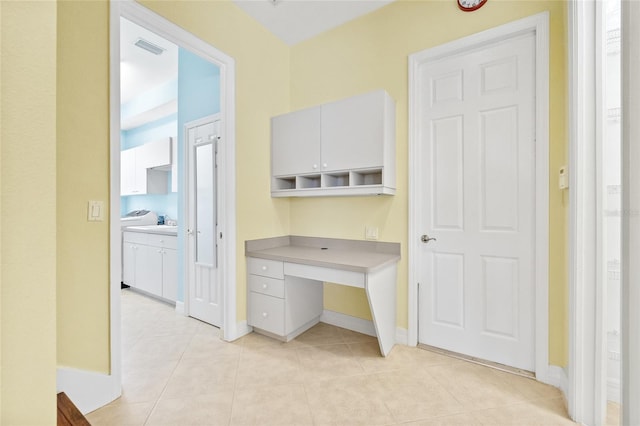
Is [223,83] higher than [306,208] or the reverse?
higher

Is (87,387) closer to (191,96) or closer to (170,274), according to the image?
(170,274)

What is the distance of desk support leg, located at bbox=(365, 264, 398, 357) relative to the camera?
78.4 inches

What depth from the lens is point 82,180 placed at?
1565mm

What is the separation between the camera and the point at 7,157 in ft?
1.67

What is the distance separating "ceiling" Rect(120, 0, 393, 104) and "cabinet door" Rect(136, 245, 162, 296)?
7.59 feet

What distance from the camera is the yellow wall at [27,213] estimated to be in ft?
1.67

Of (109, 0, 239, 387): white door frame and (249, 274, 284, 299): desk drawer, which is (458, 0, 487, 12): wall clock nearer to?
(109, 0, 239, 387): white door frame

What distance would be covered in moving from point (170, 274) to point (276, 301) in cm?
171

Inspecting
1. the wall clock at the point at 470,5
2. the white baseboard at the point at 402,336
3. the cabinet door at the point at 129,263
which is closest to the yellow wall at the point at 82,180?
the white baseboard at the point at 402,336

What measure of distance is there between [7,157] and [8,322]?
0.30m

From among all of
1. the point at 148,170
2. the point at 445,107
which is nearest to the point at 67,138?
the point at 445,107

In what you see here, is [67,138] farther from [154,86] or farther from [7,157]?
[154,86]

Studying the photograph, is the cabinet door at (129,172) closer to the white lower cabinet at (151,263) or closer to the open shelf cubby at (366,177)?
the white lower cabinet at (151,263)

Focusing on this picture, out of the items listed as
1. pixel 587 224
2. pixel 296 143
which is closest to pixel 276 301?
pixel 296 143
